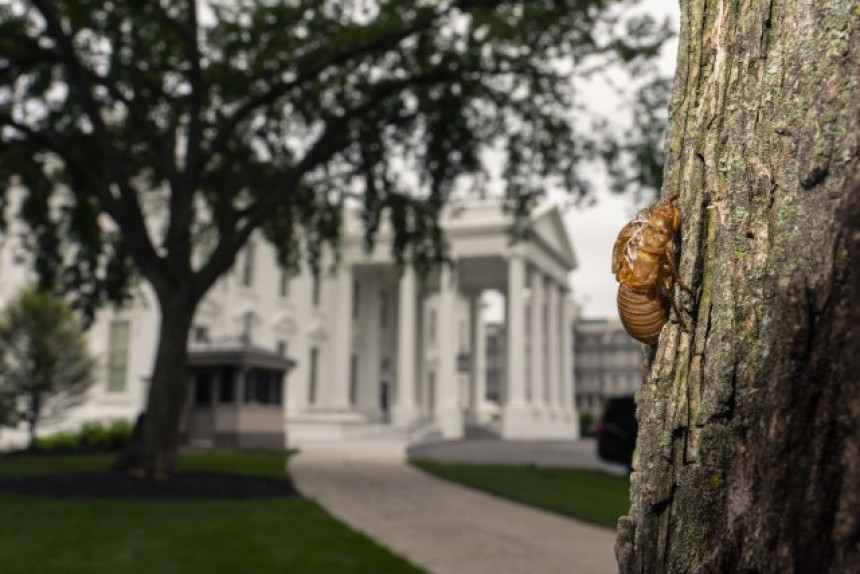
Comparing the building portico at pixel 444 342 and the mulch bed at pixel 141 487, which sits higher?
the building portico at pixel 444 342

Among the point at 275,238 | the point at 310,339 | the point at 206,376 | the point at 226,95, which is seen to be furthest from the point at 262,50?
the point at 310,339

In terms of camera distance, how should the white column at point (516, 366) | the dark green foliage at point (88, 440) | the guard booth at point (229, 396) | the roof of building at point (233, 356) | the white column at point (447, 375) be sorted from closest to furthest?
the dark green foliage at point (88, 440) → the roof of building at point (233, 356) → the guard booth at point (229, 396) → the white column at point (447, 375) → the white column at point (516, 366)

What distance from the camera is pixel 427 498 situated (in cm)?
1377

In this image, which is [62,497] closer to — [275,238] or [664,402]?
[275,238]

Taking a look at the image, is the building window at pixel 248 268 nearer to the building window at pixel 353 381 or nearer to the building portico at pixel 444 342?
the building portico at pixel 444 342

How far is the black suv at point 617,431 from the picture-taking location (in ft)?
60.1

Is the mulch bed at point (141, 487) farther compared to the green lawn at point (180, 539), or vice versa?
the mulch bed at point (141, 487)

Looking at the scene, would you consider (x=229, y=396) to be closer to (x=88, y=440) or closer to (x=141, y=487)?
(x=88, y=440)

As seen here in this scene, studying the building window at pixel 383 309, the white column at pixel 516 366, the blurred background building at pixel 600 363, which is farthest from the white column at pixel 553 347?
the blurred background building at pixel 600 363

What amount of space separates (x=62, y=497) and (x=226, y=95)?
28.1 ft

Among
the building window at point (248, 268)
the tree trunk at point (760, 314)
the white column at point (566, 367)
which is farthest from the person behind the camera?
the white column at point (566, 367)

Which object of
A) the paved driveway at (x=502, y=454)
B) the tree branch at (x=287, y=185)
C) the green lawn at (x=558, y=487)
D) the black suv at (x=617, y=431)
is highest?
the tree branch at (x=287, y=185)

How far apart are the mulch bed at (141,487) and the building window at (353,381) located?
122ft

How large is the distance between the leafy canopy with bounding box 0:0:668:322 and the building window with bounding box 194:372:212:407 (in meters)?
9.21
